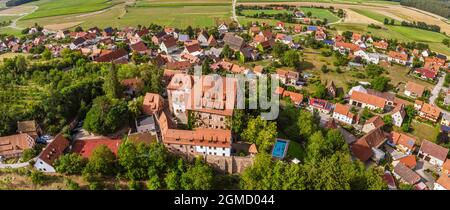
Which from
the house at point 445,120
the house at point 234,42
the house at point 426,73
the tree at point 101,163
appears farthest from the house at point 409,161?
the house at point 234,42

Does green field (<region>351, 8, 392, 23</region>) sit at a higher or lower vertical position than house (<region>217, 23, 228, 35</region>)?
higher

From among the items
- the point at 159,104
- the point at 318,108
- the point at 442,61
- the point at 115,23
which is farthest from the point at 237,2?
the point at 159,104

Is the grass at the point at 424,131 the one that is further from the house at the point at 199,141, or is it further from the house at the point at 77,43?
the house at the point at 77,43

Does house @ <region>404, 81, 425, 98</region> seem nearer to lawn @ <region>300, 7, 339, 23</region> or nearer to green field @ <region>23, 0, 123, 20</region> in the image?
lawn @ <region>300, 7, 339, 23</region>

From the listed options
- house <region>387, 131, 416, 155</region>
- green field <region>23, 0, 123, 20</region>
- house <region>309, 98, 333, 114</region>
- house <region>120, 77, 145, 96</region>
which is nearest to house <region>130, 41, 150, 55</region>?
house <region>120, 77, 145, 96</region>

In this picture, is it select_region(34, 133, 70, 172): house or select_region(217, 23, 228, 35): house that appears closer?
select_region(34, 133, 70, 172): house

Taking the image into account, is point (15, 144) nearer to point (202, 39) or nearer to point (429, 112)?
point (202, 39)

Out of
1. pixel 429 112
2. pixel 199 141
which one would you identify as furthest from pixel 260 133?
pixel 429 112
